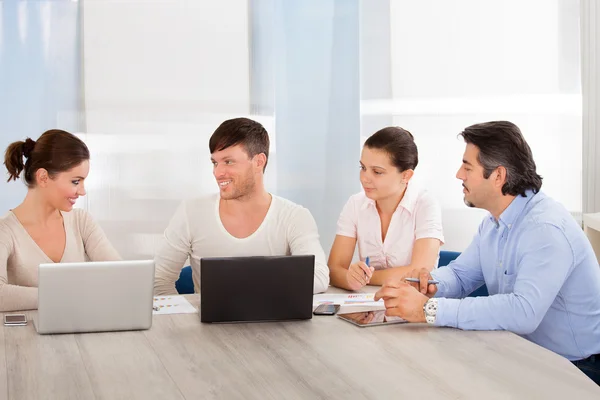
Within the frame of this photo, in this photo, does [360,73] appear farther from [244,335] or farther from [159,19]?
[244,335]

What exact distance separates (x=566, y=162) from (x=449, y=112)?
0.80 meters

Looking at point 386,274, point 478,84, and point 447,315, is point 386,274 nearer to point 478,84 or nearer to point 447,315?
point 447,315

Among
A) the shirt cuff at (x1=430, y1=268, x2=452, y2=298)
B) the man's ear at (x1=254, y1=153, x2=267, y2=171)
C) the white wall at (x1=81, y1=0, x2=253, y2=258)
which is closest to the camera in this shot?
the shirt cuff at (x1=430, y1=268, x2=452, y2=298)

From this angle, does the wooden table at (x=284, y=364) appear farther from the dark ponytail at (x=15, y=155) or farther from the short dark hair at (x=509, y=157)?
the dark ponytail at (x=15, y=155)

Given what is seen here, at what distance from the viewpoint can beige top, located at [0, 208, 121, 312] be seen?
263 centimetres

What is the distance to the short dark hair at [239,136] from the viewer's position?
320 centimetres

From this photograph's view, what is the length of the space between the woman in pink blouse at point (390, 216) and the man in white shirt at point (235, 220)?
32 cm

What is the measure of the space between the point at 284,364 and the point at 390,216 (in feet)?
5.52

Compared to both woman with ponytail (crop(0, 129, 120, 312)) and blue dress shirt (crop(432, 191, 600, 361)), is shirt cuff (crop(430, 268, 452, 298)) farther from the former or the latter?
woman with ponytail (crop(0, 129, 120, 312))

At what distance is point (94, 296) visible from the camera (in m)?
2.27

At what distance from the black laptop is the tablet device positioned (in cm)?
14

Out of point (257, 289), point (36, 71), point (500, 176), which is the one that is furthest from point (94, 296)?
point (36, 71)

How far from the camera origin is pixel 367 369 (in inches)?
75.0

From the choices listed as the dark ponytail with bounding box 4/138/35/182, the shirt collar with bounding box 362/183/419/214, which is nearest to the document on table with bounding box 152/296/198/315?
the dark ponytail with bounding box 4/138/35/182
